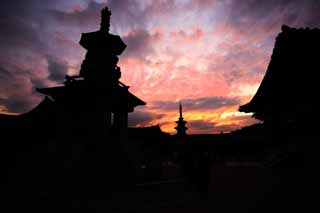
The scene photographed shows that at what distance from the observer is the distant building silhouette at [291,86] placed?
10.8 feet

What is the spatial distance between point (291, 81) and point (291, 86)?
11 cm

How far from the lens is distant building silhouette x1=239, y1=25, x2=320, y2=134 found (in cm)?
329

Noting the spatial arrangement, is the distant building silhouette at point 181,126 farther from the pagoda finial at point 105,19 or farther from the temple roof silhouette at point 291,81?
the temple roof silhouette at point 291,81

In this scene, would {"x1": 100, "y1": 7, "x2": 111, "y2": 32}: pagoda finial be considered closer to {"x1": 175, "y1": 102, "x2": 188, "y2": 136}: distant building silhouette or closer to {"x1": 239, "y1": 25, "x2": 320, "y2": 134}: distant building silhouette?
{"x1": 239, "y1": 25, "x2": 320, "y2": 134}: distant building silhouette

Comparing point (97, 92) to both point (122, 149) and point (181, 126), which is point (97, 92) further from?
point (181, 126)

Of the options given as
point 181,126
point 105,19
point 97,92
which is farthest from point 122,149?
point 181,126

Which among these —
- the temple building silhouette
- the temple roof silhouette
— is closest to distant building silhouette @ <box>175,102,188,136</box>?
the temple building silhouette

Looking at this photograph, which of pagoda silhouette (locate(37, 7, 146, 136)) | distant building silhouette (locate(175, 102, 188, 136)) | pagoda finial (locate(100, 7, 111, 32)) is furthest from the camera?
distant building silhouette (locate(175, 102, 188, 136))

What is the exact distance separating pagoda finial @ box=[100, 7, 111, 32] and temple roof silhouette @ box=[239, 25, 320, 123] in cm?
823

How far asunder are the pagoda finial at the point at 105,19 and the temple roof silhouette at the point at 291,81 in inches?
324

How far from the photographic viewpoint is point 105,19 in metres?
9.81

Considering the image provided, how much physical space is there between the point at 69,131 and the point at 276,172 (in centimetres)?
808

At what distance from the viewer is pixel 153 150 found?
1594cm

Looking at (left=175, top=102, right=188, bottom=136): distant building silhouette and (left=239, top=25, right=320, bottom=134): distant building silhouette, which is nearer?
(left=239, top=25, right=320, bottom=134): distant building silhouette
